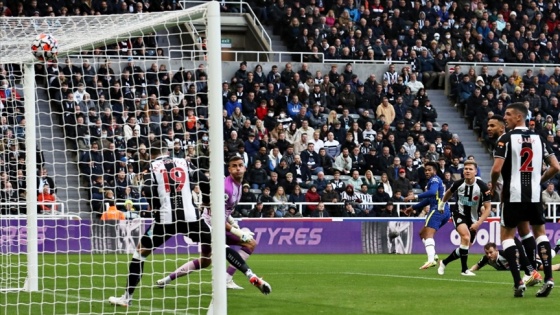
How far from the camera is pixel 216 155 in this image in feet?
36.9

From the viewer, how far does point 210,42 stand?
37.0ft

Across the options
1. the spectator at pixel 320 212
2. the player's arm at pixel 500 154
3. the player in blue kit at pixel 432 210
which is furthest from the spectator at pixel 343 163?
the player's arm at pixel 500 154

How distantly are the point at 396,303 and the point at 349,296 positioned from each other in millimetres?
1145

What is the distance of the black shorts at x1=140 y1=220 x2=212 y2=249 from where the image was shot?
1337 cm

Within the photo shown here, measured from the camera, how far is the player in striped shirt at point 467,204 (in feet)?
61.4

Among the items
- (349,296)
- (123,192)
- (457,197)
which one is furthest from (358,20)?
(349,296)

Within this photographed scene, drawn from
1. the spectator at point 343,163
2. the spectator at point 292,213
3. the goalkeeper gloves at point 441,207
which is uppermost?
the goalkeeper gloves at point 441,207

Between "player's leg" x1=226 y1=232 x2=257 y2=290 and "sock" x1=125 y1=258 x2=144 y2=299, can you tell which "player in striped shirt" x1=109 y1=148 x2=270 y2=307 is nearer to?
"sock" x1=125 y1=258 x2=144 y2=299

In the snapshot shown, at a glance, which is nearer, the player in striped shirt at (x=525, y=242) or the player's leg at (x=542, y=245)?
the player's leg at (x=542, y=245)

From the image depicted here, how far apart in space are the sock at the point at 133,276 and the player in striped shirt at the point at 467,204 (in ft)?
22.2

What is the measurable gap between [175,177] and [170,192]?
20 centimetres

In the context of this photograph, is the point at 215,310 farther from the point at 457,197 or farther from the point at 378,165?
the point at 378,165

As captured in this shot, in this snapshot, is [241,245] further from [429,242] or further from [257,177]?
[257,177]

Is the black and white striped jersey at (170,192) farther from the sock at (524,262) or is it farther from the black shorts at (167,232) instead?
the sock at (524,262)
